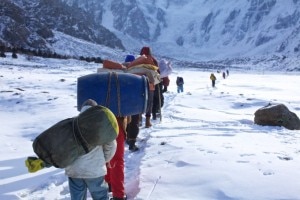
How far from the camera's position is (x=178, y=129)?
373 inches

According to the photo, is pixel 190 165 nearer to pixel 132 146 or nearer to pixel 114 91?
pixel 132 146

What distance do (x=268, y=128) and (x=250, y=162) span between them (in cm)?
471

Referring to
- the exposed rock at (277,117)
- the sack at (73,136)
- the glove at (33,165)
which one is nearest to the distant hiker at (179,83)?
the exposed rock at (277,117)

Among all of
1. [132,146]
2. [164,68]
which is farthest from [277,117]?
[132,146]

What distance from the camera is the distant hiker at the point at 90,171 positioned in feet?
13.5

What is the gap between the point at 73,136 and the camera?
3906 millimetres

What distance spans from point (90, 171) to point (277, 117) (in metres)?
7.78

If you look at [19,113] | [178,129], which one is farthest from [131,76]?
[19,113]

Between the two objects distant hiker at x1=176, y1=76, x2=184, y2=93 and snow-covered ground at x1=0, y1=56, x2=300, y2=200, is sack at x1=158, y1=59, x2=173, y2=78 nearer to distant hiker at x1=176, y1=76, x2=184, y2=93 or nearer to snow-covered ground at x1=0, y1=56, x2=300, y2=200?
snow-covered ground at x1=0, y1=56, x2=300, y2=200

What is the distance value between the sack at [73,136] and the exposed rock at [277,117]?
7851 mm

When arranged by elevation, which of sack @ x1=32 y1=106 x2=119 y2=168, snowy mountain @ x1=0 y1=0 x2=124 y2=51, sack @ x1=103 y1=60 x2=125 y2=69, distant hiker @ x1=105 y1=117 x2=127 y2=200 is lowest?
distant hiker @ x1=105 y1=117 x2=127 y2=200

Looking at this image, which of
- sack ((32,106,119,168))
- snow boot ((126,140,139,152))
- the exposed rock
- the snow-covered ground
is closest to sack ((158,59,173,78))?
the snow-covered ground

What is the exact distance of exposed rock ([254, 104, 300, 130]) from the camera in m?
11.0

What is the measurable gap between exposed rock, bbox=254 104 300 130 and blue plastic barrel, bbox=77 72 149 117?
6776 mm
